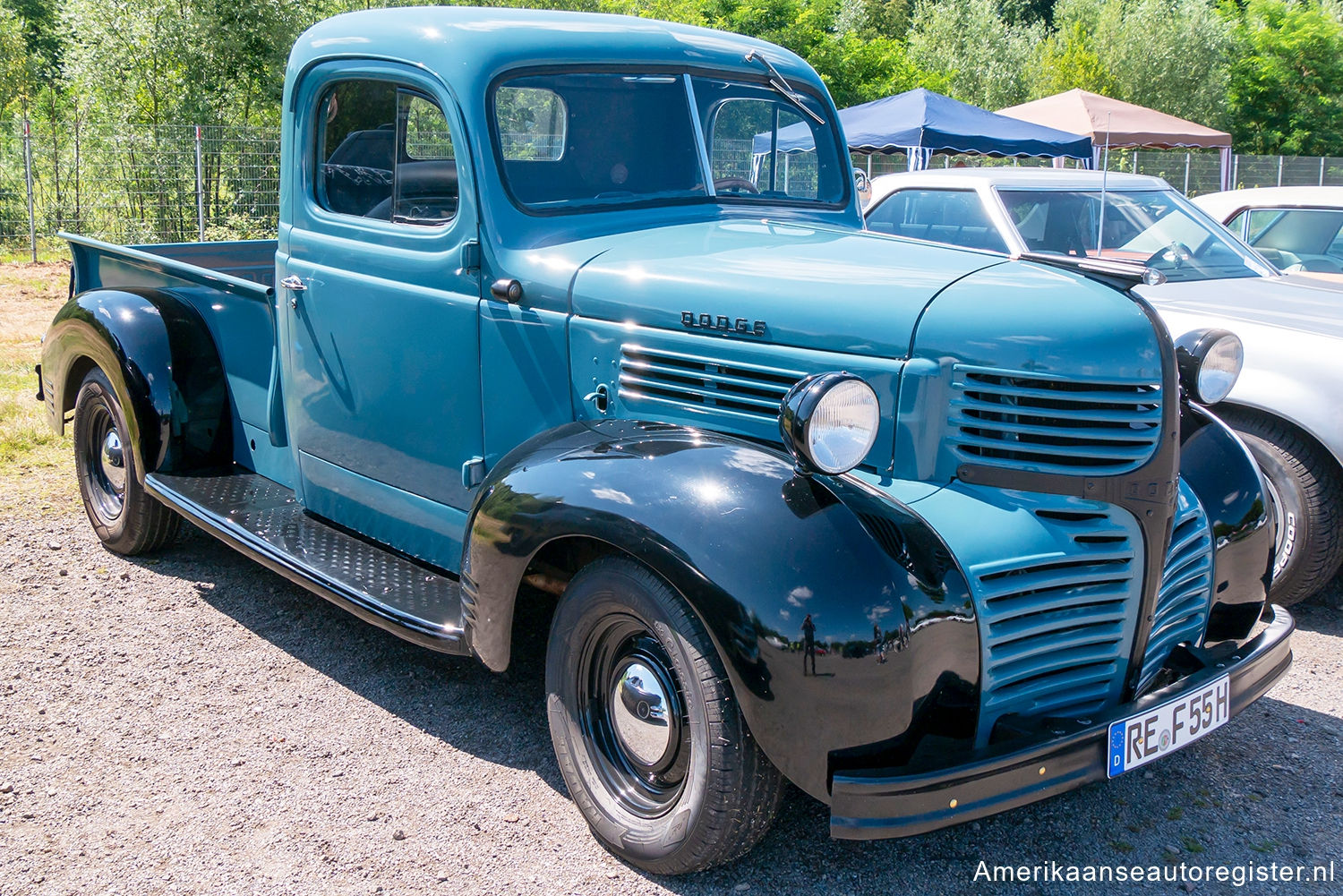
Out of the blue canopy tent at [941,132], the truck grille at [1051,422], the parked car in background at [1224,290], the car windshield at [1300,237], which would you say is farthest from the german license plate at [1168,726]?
the blue canopy tent at [941,132]

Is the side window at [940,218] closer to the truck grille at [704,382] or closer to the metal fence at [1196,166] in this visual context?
the truck grille at [704,382]

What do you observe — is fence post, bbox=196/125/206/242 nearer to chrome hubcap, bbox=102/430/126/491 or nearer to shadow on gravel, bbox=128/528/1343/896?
chrome hubcap, bbox=102/430/126/491

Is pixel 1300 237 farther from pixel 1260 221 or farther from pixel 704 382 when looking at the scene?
pixel 704 382

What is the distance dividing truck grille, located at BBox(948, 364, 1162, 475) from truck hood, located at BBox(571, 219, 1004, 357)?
0.21 metres

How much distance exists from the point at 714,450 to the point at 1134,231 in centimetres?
399

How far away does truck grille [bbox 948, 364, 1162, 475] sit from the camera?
2.63 m

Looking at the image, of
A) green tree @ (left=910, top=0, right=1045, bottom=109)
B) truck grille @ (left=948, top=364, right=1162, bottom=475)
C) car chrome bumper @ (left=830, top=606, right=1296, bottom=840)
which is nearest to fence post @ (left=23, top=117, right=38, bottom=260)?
truck grille @ (left=948, top=364, right=1162, bottom=475)

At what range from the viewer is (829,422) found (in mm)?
2490

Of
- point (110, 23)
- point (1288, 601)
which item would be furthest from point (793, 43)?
point (1288, 601)

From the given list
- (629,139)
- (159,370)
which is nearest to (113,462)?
(159,370)

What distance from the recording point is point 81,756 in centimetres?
332

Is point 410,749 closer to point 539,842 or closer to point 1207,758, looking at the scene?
point 539,842

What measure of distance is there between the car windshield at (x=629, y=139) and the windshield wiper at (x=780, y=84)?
4 cm

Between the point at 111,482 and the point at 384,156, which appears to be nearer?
the point at 384,156
